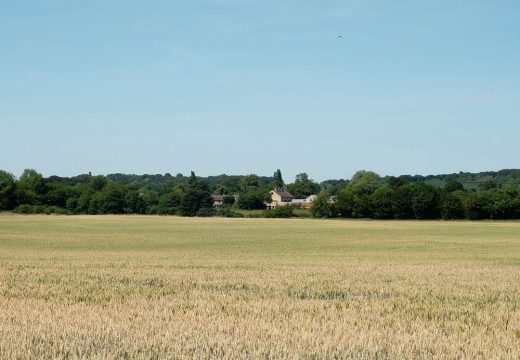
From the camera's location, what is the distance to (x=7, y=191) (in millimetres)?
139000

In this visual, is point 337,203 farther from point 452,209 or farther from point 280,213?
point 452,209

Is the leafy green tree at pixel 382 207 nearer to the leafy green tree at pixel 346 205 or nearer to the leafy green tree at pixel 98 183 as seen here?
the leafy green tree at pixel 346 205

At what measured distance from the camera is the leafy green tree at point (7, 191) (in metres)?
138

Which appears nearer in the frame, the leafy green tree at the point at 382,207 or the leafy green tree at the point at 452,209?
the leafy green tree at the point at 452,209

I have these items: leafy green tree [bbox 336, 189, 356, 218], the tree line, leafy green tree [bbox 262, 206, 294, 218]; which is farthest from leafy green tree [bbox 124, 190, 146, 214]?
leafy green tree [bbox 336, 189, 356, 218]

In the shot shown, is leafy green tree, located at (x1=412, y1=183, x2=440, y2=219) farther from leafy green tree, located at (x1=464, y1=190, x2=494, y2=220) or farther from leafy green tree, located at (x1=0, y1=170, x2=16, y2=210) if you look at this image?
leafy green tree, located at (x1=0, y1=170, x2=16, y2=210)

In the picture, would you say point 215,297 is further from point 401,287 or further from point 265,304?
point 401,287

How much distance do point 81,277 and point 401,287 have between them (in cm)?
810

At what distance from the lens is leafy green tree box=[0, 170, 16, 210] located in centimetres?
13850

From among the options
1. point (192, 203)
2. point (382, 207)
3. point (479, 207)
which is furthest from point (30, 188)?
point (479, 207)

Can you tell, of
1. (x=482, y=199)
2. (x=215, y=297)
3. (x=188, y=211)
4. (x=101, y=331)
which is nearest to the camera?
(x=101, y=331)

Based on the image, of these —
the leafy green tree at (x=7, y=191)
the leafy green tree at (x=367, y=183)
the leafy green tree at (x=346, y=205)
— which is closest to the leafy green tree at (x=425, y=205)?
the leafy green tree at (x=346, y=205)

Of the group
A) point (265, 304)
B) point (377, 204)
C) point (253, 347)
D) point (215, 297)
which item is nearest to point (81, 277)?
point (215, 297)

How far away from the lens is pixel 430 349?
8.35 meters
